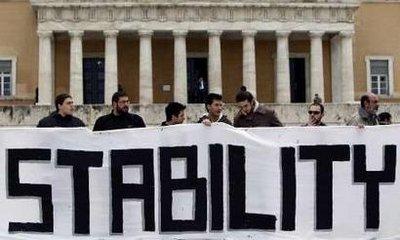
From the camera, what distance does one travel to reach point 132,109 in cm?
3070

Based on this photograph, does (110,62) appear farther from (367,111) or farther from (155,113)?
(367,111)

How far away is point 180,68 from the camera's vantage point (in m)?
41.7

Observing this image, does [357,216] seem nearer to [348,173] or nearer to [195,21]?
[348,173]

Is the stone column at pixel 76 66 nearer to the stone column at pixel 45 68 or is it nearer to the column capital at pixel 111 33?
the stone column at pixel 45 68

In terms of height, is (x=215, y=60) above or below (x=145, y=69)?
above

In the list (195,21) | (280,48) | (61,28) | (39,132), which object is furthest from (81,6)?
(39,132)

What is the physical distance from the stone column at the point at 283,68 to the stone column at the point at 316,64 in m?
1.29

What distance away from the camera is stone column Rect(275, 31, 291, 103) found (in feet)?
138

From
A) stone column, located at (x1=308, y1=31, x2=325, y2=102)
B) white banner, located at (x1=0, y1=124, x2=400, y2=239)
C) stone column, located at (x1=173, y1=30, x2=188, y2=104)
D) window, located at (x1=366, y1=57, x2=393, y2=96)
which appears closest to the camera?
white banner, located at (x1=0, y1=124, x2=400, y2=239)

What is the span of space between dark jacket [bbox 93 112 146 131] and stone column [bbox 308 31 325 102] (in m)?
32.1

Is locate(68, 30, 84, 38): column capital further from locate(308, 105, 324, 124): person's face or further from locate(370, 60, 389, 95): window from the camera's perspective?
locate(308, 105, 324, 124): person's face

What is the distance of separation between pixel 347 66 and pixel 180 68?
849 cm

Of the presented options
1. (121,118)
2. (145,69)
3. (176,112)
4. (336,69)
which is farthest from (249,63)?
(121,118)

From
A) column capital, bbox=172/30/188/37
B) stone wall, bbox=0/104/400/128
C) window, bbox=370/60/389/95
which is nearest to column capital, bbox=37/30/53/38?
column capital, bbox=172/30/188/37
